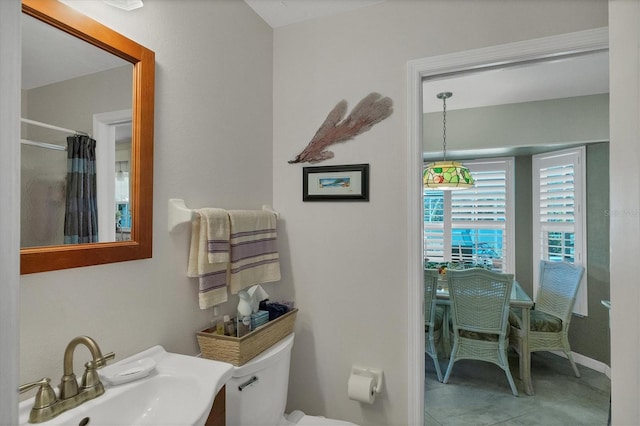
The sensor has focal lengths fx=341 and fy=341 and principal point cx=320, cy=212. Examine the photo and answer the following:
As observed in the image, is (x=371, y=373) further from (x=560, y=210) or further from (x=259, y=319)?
(x=560, y=210)

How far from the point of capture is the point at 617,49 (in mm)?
623

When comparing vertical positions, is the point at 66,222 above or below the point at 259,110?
below

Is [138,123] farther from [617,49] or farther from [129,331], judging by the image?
[617,49]

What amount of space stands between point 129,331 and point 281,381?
72 cm

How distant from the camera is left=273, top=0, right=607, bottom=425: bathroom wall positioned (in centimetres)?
170

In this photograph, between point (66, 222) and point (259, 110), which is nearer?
point (66, 222)

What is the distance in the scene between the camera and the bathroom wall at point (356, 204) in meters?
1.70

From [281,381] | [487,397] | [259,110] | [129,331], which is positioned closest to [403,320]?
[281,381]

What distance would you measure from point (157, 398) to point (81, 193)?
0.68 m

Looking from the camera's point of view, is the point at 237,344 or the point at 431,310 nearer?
the point at 237,344

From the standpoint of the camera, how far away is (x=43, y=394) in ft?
2.79

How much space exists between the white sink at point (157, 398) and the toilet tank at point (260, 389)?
0.66 feet

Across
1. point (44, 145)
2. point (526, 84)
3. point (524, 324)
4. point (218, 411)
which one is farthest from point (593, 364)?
point (44, 145)

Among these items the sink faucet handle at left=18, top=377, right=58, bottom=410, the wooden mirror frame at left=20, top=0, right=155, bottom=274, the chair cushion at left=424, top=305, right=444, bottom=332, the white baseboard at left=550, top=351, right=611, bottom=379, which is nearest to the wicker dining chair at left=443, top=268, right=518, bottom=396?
the chair cushion at left=424, top=305, right=444, bottom=332
